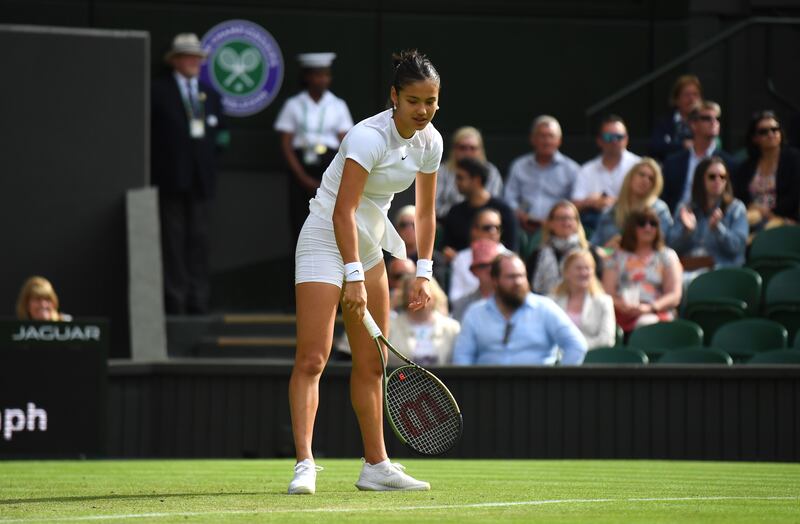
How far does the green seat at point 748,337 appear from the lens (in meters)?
11.1

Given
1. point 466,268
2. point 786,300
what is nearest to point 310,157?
point 466,268

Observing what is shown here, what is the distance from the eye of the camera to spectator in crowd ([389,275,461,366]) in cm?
1097

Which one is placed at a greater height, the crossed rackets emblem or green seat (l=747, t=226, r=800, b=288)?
the crossed rackets emblem

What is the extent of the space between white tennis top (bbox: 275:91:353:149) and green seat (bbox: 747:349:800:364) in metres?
4.97

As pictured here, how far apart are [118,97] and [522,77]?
5328mm

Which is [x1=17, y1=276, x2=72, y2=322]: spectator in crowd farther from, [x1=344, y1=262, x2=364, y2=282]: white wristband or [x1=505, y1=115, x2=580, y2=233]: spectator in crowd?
[x1=344, y1=262, x2=364, y2=282]: white wristband

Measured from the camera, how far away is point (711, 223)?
12.3m

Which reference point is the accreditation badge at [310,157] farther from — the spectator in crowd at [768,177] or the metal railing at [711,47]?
the spectator in crowd at [768,177]

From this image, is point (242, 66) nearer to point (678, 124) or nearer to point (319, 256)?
point (678, 124)

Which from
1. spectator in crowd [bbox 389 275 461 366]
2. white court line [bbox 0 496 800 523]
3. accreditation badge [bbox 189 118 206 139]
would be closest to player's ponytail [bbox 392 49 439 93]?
white court line [bbox 0 496 800 523]

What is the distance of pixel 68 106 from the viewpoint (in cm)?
1309

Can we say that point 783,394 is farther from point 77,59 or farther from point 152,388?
point 77,59

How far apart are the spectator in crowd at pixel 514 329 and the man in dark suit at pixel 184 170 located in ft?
11.3

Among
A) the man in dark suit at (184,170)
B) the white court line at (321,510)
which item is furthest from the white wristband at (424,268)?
the man in dark suit at (184,170)
